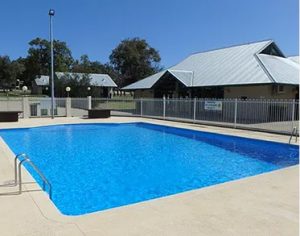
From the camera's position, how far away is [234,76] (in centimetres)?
2312

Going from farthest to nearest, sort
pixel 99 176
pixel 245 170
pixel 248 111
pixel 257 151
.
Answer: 1. pixel 248 111
2. pixel 257 151
3. pixel 245 170
4. pixel 99 176

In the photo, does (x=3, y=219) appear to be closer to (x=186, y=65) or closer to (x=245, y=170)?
(x=245, y=170)

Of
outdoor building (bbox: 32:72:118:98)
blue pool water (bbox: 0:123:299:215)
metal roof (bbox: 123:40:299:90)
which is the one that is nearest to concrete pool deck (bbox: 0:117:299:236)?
blue pool water (bbox: 0:123:299:215)

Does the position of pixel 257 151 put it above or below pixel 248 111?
below

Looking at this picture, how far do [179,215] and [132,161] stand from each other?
20.3ft

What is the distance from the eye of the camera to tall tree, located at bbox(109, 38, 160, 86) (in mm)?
69500

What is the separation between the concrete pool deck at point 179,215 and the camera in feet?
13.9

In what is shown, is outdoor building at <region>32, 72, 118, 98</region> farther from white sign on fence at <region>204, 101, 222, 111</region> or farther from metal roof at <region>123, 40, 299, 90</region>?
white sign on fence at <region>204, 101, 222, 111</region>

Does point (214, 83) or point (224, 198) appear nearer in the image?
point (224, 198)

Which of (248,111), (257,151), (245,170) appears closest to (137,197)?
(245,170)

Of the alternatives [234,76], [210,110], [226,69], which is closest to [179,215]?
[210,110]

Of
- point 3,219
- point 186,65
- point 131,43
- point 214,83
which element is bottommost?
point 3,219

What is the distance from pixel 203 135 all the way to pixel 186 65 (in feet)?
52.5

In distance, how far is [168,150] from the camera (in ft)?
42.5
